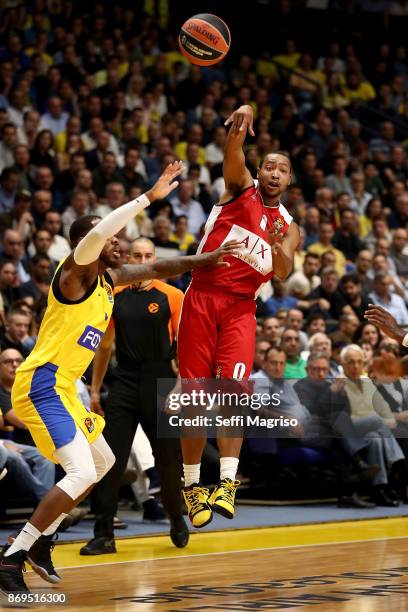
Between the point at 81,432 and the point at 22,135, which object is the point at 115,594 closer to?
the point at 81,432

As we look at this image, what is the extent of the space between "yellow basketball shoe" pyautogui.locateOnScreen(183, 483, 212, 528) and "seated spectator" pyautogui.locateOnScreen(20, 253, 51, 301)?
15.8ft

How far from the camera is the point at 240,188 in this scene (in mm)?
7469

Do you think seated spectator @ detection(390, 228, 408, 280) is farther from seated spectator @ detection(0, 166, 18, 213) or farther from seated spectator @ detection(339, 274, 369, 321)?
seated spectator @ detection(0, 166, 18, 213)

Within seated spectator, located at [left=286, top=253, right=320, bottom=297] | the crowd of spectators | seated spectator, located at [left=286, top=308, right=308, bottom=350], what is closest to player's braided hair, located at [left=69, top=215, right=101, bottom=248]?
the crowd of spectators

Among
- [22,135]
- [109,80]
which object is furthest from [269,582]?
[109,80]

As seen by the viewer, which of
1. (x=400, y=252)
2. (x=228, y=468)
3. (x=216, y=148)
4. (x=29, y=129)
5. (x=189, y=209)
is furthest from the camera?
(x=216, y=148)

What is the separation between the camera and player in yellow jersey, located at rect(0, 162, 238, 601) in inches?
262

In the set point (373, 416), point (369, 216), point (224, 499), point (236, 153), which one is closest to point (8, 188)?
point (373, 416)

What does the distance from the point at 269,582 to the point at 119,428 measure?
2208 millimetres

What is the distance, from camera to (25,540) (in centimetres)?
667

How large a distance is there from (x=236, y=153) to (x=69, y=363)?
165cm

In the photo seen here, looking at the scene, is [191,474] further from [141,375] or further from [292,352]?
[292,352]

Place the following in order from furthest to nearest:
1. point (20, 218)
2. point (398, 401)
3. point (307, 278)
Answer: point (307, 278) < point (20, 218) < point (398, 401)

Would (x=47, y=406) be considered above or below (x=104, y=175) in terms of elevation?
below
